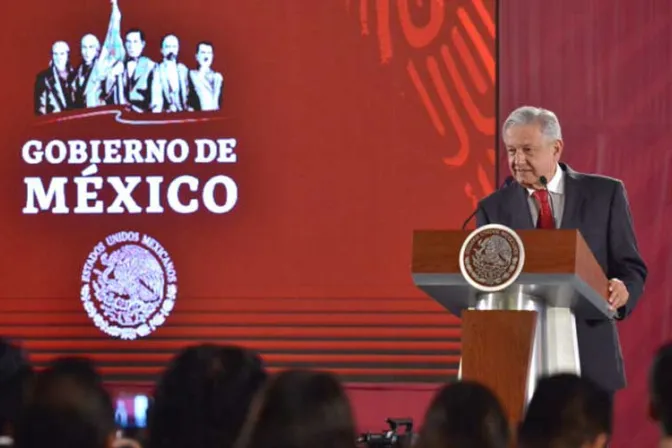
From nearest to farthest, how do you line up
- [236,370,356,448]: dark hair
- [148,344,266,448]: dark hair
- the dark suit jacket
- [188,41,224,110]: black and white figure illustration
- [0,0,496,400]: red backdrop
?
[236,370,356,448]: dark hair → [148,344,266,448]: dark hair → the dark suit jacket → [0,0,496,400]: red backdrop → [188,41,224,110]: black and white figure illustration

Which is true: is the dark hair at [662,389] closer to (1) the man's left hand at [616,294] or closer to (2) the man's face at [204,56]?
(1) the man's left hand at [616,294]

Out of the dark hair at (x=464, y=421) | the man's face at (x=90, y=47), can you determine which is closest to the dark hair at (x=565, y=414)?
the dark hair at (x=464, y=421)

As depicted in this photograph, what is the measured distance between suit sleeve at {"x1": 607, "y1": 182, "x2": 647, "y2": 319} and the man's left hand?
0.12 meters

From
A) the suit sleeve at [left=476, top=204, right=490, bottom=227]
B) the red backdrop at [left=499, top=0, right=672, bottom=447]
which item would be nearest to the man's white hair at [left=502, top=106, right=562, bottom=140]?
Answer: the suit sleeve at [left=476, top=204, right=490, bottom=227]

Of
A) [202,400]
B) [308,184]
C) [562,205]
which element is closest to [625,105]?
[308,184]

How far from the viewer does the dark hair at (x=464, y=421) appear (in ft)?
8.03

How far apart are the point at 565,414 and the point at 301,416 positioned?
871 millimetres

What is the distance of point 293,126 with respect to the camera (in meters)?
7.07

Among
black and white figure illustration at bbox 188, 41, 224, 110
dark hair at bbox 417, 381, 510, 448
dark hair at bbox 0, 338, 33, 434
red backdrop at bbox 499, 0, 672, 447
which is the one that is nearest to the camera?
dark hair at bbox 417, 381, 510, 448

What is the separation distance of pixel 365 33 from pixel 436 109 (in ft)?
1.69

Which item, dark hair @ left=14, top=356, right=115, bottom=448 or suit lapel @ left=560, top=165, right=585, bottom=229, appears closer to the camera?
dark hair @ left=14, top=356, right=115, bottom=448

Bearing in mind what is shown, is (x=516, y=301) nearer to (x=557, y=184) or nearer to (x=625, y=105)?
(x=557, y=184)

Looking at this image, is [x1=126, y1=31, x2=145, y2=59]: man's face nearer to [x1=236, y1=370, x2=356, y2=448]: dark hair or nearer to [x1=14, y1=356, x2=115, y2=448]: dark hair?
[x1=14, y1=356, x2=115, y2=448]: dark hair

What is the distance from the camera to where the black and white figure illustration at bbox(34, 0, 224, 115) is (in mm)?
7168
